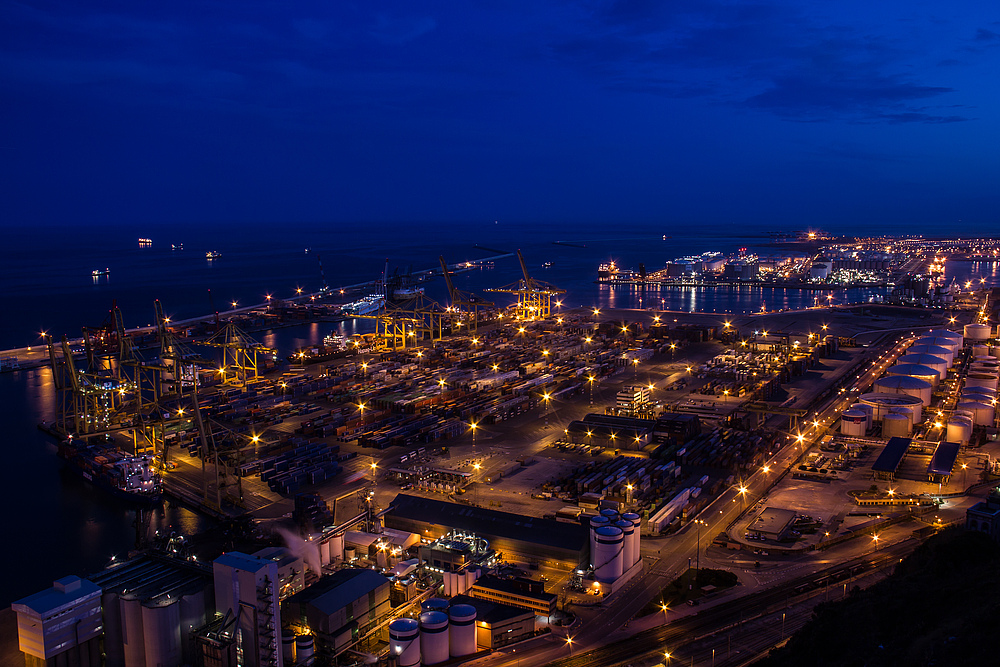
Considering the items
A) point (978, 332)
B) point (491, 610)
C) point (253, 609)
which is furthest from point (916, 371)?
point (253, 609)

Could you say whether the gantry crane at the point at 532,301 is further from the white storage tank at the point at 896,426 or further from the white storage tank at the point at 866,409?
the white storage tank at the point at 896,426

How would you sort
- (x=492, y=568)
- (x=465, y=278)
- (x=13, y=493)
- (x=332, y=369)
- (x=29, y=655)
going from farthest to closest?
(x=465, y=278) < (x=332, y=369) < (x=13, y=493) < (x=492, y=568) < (x=29, y=655)

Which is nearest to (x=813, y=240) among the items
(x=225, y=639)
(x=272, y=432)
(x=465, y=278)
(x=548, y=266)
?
(x=548, y=266)

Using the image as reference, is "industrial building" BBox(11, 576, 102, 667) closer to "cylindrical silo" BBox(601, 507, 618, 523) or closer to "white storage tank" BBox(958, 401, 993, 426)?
"cylindrical silo" BBox(601, 507, 618, 523)

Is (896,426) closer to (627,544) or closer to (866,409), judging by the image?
(866,409)

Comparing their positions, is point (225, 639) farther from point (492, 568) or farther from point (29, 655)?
point (492, 568)

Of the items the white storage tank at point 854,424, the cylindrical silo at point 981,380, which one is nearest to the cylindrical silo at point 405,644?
the white storage tank at point 854,424
